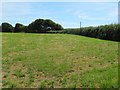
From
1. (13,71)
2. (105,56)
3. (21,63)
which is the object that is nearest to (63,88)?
(13,71)

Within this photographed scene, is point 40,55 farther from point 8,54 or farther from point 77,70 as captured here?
point 77,70

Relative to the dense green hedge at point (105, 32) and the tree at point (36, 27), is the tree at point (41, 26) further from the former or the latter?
the dense green hedge at point (105, 32)

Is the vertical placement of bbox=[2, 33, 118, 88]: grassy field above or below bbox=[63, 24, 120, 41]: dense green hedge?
below

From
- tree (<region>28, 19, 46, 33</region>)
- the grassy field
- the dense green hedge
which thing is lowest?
the grassy field

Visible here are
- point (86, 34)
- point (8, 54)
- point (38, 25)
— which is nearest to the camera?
point (8, 54)

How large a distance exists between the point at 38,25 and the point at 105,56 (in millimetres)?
31525

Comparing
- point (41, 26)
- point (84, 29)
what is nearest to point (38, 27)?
point (41, 26)

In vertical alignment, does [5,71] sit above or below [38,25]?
below

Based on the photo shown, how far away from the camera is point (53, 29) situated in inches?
1682

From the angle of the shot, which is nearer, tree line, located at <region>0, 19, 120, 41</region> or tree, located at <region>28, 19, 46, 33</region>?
tree line, located at <region>0, 19, 120, 41</region>

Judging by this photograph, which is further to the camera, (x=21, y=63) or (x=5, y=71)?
(x=21, y=63)

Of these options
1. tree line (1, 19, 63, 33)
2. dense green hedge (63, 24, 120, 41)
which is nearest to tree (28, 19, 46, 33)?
tree line (1, 19, 63, 33)

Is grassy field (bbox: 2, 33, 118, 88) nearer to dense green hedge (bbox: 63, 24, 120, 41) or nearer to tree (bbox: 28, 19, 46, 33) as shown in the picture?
dense green hedge (bbox: 63, 24, 120, 41)

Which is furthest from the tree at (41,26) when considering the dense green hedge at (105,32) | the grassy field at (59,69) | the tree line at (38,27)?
the grassy field at (59,69)
